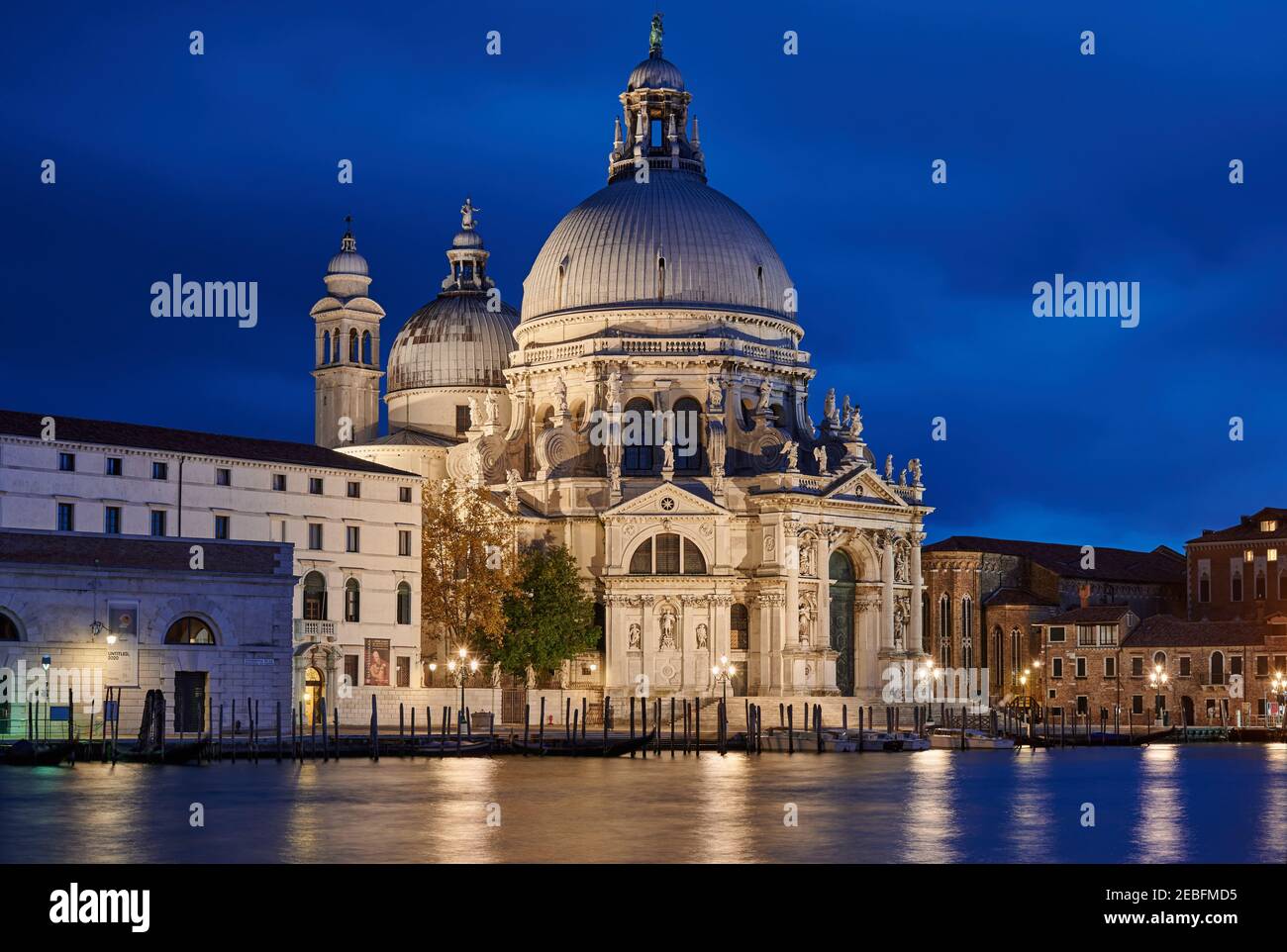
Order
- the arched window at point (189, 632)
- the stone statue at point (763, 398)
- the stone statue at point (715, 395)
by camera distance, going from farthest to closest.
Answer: the stone statue at point (763, 398), the stone statue at point (715, 395), the arched window at point (189, 632)

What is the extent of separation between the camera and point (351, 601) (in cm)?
6400

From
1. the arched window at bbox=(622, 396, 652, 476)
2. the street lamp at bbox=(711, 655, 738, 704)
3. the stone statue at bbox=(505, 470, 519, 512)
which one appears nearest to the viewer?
the street lamp at bbox=(711, 655, 738, 704)

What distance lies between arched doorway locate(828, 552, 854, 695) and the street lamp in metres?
4.49

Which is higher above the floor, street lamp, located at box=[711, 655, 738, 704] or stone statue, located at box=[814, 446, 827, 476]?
stone statue, located at box=[814, 446, 827, 476]

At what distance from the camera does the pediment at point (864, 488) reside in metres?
73.9

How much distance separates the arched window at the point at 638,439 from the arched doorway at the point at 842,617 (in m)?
7.34

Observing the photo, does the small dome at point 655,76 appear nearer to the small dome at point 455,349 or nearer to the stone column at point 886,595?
the small dome at point 455,349

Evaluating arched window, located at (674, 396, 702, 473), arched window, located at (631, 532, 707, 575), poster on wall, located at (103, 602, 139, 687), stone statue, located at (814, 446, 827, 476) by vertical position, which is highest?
arched window, located at (674, 396, 702, 473)

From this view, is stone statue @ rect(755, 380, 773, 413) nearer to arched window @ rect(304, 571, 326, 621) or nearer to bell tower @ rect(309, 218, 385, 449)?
bell tower @ rect(309, 218, 385, 449)

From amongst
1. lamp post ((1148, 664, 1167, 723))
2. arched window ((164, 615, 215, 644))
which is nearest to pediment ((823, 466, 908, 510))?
lamp post ((1148, 664, 1167, 723))

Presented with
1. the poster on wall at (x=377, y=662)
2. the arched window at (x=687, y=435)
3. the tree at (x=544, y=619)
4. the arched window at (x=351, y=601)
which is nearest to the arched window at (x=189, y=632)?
the arched window at (x=351, y=601)

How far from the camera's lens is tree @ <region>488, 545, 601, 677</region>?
226 ft

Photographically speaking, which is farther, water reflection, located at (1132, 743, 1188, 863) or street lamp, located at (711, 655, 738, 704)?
street lamp, located at (711, 655, 738, 704)

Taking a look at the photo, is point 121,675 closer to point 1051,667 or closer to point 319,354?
point 319,354
